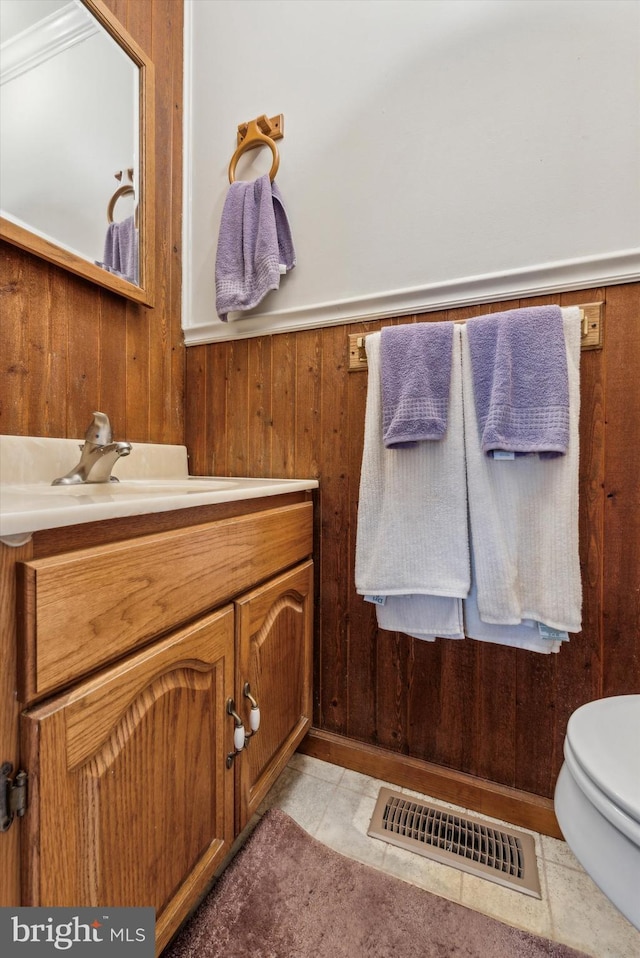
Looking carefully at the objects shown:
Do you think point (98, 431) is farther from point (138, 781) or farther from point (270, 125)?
point (270, 125)

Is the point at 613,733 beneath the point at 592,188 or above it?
beneath

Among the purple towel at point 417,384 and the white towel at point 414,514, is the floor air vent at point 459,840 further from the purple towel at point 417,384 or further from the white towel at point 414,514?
the purple towel at point 417,384

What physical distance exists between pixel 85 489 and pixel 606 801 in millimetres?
928

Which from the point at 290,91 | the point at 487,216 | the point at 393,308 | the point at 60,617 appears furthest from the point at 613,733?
the point at 290,91

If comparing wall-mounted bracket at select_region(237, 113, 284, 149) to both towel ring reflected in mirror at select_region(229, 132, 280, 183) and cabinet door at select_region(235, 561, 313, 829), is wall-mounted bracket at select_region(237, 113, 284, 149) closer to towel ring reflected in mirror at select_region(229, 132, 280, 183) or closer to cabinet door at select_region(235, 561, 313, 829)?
towel ring reflected in mirror at select_region(229, 132, 280, 183)

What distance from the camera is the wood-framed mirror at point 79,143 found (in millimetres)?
875

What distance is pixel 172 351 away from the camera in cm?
129

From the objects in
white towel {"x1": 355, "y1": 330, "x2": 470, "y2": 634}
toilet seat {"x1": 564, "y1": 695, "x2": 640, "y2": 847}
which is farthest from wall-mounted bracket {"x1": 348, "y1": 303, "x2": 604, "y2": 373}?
toilet seat {"x1": 564, "y1": 695, "x2": 640, "y2": 847}

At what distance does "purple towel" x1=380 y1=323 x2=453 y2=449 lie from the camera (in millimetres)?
898

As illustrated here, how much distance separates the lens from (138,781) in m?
0.55

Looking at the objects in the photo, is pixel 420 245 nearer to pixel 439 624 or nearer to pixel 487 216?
pixel 487 216

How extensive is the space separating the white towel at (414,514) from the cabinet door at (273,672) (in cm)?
18

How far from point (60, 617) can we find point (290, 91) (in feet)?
4.85

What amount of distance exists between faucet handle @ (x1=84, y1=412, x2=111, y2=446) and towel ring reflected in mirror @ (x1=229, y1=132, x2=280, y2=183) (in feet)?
2.93
